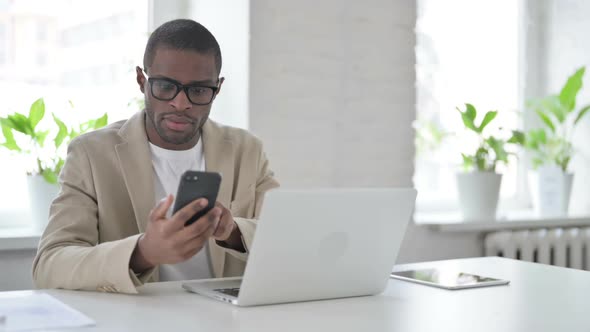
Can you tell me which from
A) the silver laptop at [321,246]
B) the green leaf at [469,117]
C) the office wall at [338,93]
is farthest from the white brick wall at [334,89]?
the silver laptop at [321,246]

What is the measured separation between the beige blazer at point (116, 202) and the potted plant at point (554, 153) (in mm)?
1936

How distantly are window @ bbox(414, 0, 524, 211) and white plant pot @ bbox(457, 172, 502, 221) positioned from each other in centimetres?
31

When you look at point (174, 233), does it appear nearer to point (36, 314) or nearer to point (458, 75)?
point (36, 314)

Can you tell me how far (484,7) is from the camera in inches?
160

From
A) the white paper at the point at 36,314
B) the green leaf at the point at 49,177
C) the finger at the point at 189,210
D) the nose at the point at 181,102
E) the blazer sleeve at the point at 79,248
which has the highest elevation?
the nose at the point at 181,102

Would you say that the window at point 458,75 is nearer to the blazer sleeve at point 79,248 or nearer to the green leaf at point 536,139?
the green leaf at point 536,139

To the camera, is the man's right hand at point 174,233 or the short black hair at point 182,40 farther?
the short black hair at point 182,40

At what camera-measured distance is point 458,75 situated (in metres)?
3.95

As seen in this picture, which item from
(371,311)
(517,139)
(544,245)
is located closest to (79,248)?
(371,311)

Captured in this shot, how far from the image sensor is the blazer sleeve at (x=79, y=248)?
1.57m

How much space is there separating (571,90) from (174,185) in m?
2.30

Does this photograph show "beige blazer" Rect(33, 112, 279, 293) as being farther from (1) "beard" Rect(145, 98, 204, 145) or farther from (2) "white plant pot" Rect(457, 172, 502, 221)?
(2) "white plant pot" Rect(457, 172, 502, 221)

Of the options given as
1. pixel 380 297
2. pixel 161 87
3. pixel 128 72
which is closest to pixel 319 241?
pixel 380 297

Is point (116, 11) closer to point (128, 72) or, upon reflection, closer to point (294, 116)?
point (128, 72)
